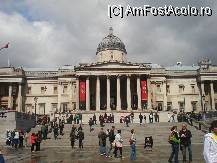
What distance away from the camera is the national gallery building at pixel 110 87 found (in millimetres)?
65250

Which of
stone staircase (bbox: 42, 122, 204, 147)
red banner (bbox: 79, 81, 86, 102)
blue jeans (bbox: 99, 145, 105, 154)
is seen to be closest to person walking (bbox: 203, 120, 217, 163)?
blue jeans (bbox: 99, 145, 105, 154)

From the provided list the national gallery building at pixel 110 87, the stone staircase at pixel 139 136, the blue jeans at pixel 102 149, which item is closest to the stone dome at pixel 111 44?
the national gallery building at pixel 110 87

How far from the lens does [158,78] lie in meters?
72.1

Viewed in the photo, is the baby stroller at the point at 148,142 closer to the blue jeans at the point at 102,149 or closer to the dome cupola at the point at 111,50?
the blue jeans at the point at 102,149

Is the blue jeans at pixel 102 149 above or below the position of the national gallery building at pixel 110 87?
below

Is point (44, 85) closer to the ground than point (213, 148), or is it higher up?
higher up

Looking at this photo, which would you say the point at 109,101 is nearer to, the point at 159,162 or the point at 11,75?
the point at 11,75

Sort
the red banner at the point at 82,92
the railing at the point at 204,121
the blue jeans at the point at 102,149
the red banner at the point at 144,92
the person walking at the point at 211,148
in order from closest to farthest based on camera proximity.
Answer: the person walking at the point at 211,148
the blue jeans at the point at 102,149
the railing at the point at 204,121
the red banner at the point at 82,92
the red banner at the point at 144,92

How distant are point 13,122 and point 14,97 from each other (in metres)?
33.2

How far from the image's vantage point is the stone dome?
74000 millimetres

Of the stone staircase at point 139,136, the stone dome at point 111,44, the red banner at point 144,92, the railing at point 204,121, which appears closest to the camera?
the stone staircase at point 139,136

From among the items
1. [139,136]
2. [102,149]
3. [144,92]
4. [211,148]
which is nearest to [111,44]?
[144,92]

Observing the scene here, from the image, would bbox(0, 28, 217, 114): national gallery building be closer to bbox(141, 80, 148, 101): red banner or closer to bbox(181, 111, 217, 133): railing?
bbox(141, 80, 148, 101): red banner

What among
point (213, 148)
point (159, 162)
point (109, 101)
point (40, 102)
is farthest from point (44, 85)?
point (213, 148)
